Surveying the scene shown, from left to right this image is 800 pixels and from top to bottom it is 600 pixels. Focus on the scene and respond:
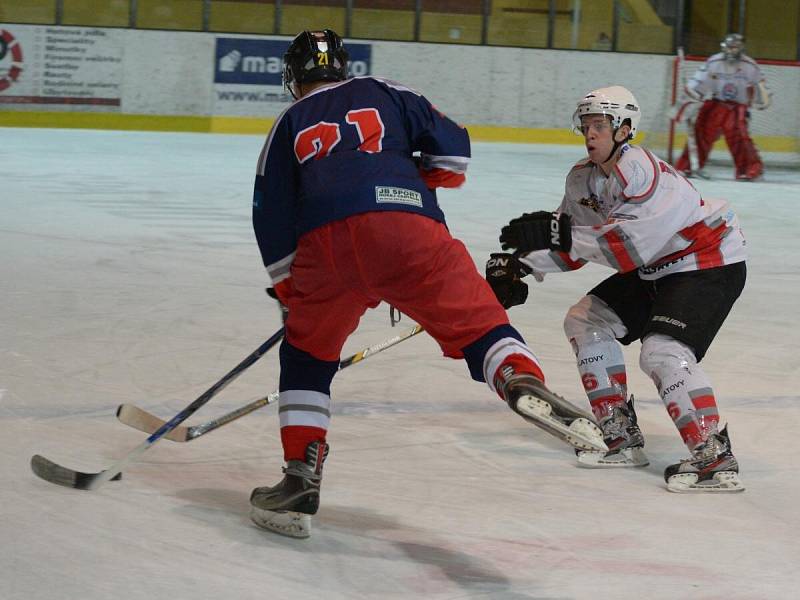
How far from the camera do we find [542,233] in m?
3.09

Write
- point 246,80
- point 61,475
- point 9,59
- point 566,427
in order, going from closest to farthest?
point 566,427 → point 61,475 → point 9,59 → point 246,80

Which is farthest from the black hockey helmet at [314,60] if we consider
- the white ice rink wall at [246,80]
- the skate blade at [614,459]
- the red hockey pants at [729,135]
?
the white ice rink wall at [246,80]

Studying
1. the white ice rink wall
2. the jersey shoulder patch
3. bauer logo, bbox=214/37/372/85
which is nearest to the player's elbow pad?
the jersey shoulder patch

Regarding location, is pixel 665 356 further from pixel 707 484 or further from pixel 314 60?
pixel 314 60

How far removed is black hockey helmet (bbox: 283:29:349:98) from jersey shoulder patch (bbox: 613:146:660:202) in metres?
0.76

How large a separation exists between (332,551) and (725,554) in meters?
0.80

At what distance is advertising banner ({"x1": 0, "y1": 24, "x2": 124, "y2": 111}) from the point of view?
14.0 metres

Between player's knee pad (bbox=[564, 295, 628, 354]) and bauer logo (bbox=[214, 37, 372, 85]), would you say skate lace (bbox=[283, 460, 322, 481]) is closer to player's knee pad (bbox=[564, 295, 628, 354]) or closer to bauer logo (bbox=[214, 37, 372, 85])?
player's knee pad (bbox=[564, 295, 628, 354])

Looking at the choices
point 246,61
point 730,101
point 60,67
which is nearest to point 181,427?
point 730,101

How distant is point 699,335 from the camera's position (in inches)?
123

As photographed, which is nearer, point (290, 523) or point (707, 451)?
point (290, 523)

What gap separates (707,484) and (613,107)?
939mm

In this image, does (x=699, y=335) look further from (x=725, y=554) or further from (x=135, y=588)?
(x=135, y=588)

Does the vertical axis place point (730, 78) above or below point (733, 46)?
below
